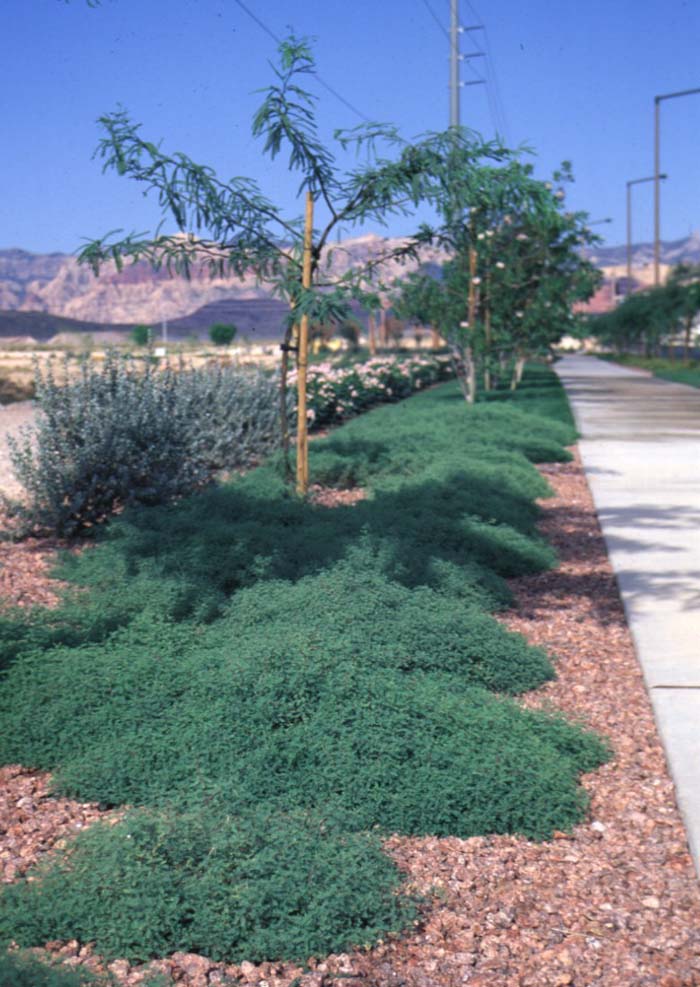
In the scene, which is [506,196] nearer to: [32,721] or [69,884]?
[32,721]

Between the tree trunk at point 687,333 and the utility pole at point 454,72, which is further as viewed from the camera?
the tree trunk at point 687,333

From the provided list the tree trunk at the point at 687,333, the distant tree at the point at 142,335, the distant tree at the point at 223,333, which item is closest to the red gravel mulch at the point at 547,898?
the distant tree at the point at 142,335

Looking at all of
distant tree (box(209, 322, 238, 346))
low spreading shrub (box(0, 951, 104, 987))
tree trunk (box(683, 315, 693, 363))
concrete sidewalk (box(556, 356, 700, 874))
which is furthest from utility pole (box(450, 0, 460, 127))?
distant tree (box(209, 322, 238, 346))

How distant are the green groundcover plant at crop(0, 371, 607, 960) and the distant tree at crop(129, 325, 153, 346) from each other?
2437mm

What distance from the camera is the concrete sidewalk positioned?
4.53 m

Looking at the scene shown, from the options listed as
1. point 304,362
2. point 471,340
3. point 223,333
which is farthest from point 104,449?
point 223,333

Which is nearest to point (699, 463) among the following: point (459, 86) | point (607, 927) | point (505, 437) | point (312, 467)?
point (505, 437)

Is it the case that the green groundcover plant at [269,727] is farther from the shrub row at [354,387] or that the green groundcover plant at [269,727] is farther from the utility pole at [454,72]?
the utility pole at [454,72]

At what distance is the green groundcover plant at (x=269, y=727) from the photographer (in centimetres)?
307

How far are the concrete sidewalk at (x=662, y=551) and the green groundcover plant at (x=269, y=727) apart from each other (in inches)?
17.2

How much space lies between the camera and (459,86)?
915 inches

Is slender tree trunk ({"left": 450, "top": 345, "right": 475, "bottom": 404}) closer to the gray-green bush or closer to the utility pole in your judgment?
the utility pole

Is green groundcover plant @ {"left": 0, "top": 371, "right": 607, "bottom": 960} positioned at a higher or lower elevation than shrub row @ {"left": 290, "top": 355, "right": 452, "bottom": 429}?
lower

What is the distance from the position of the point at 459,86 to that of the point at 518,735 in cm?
2115
